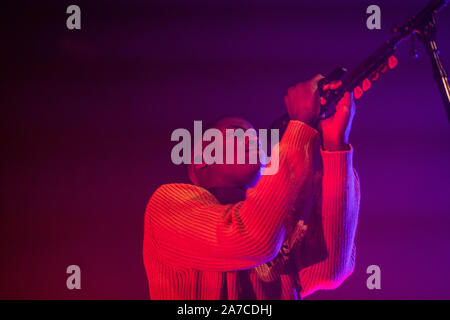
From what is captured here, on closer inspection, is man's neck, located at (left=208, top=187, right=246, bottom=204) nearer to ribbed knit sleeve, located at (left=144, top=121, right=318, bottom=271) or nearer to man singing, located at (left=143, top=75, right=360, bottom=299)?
man singing, located at (left=143, top=75, right=360, bottom=299)

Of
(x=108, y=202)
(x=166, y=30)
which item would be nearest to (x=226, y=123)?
(x=166, y=30)

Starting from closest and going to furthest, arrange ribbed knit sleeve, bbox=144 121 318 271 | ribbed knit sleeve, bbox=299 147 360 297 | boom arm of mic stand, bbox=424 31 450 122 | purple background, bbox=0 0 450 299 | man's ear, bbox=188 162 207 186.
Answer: boom arm of mic stand, bbox=424 31 450 122 < ribbed knit sleeve, bbox=144 121 318 271 < ribbed knit sleeve, bbox=299 147 360 297 < man's ear, bbox=188 162 207 186 < purple background, bbox=0 0 450 299

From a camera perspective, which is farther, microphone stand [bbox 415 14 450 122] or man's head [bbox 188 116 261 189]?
man's head [bbox 188 116 261 189]

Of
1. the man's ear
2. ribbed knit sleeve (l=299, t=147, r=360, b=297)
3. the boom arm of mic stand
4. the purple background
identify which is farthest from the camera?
the purple background

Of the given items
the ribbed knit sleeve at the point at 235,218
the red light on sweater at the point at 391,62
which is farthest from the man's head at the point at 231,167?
the red light on sweater at the point at 391,62

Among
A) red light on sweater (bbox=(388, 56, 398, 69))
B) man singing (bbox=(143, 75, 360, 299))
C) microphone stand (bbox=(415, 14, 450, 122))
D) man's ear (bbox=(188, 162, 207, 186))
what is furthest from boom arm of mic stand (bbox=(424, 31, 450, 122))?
man's ear (bbox=(188, 162, 207, 186))

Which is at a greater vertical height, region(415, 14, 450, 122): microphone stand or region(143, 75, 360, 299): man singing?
region(415, 14, 450, 122): microphone stand

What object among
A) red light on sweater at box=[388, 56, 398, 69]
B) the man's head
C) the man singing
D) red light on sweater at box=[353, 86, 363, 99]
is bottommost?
the man singing

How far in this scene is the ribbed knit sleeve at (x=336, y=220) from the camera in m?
1.10

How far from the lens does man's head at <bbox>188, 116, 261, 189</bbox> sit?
1100mm

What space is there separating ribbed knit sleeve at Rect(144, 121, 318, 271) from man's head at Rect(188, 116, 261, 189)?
0.13 m

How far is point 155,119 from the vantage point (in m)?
1.82

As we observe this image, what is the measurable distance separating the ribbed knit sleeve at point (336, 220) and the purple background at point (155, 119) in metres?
0.78

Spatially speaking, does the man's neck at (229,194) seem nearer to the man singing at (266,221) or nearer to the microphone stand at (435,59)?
the man singing at (266,221)
